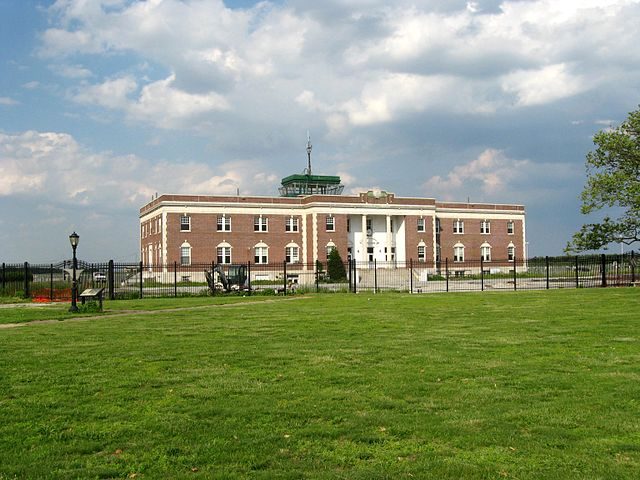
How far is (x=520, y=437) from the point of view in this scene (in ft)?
21.9

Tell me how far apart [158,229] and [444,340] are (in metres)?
57.5

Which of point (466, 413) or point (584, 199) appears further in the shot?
point (584, 199)

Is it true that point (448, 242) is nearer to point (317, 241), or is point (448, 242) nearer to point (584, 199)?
point (317, 241)

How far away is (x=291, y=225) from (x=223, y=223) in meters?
7.57

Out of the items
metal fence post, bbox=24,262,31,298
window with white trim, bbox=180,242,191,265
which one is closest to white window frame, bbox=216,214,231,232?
window with white trim, bbox=180,242,191,265

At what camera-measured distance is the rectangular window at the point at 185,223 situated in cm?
6544

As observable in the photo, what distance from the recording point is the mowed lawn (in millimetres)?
5922

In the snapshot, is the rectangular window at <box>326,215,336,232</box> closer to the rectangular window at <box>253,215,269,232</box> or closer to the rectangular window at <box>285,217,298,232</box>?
the rectangular window at <box>285,217,298,232</box>

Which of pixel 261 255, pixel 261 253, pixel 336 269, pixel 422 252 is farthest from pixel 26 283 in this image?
pixel 422 252

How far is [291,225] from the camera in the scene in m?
70.0

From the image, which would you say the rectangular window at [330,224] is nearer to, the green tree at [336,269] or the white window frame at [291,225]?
the white window frame at [291,225]

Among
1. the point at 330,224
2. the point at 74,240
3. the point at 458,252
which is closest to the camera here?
the point at 74,240

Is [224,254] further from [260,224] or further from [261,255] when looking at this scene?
[260,224]

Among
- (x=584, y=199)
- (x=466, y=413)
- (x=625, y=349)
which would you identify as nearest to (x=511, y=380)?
(x=466, y=413)
